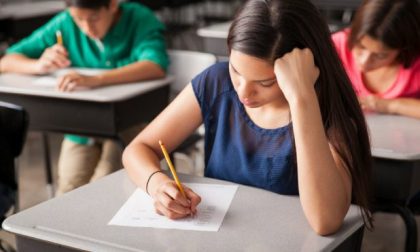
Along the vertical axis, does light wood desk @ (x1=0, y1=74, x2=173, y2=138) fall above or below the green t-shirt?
below

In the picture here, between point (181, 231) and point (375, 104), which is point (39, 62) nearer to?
point (375, 104)

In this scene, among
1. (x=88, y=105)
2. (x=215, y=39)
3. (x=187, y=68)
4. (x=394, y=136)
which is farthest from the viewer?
(x=215, y=39)

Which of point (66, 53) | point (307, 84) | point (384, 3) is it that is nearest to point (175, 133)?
point (307, 84)

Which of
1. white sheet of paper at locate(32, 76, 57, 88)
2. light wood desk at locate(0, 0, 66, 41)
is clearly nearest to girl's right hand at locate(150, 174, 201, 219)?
white sheet of paper at locate(32, 76, 57, 88)

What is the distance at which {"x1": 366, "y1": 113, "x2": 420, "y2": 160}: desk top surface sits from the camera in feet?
5.61

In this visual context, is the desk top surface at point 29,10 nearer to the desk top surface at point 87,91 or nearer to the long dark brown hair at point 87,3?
the desk top surface at point 87,91

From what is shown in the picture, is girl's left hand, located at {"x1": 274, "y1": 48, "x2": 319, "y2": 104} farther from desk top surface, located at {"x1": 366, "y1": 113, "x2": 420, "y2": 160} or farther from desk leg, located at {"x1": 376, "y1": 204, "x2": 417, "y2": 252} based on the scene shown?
desk leg, located at {"x1": 376, "y1": 204, "x2": 417, "y2": 252}

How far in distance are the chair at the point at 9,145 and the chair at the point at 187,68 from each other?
2.68 feet

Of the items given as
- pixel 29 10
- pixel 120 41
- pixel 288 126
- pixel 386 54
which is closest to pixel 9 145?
pixel 120 41

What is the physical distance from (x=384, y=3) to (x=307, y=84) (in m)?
0.92

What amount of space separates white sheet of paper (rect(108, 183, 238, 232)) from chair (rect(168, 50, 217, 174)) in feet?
3.80

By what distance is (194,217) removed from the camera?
1302 mm

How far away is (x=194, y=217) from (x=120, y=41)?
1.47 meters

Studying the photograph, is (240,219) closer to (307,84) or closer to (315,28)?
(307,84)
